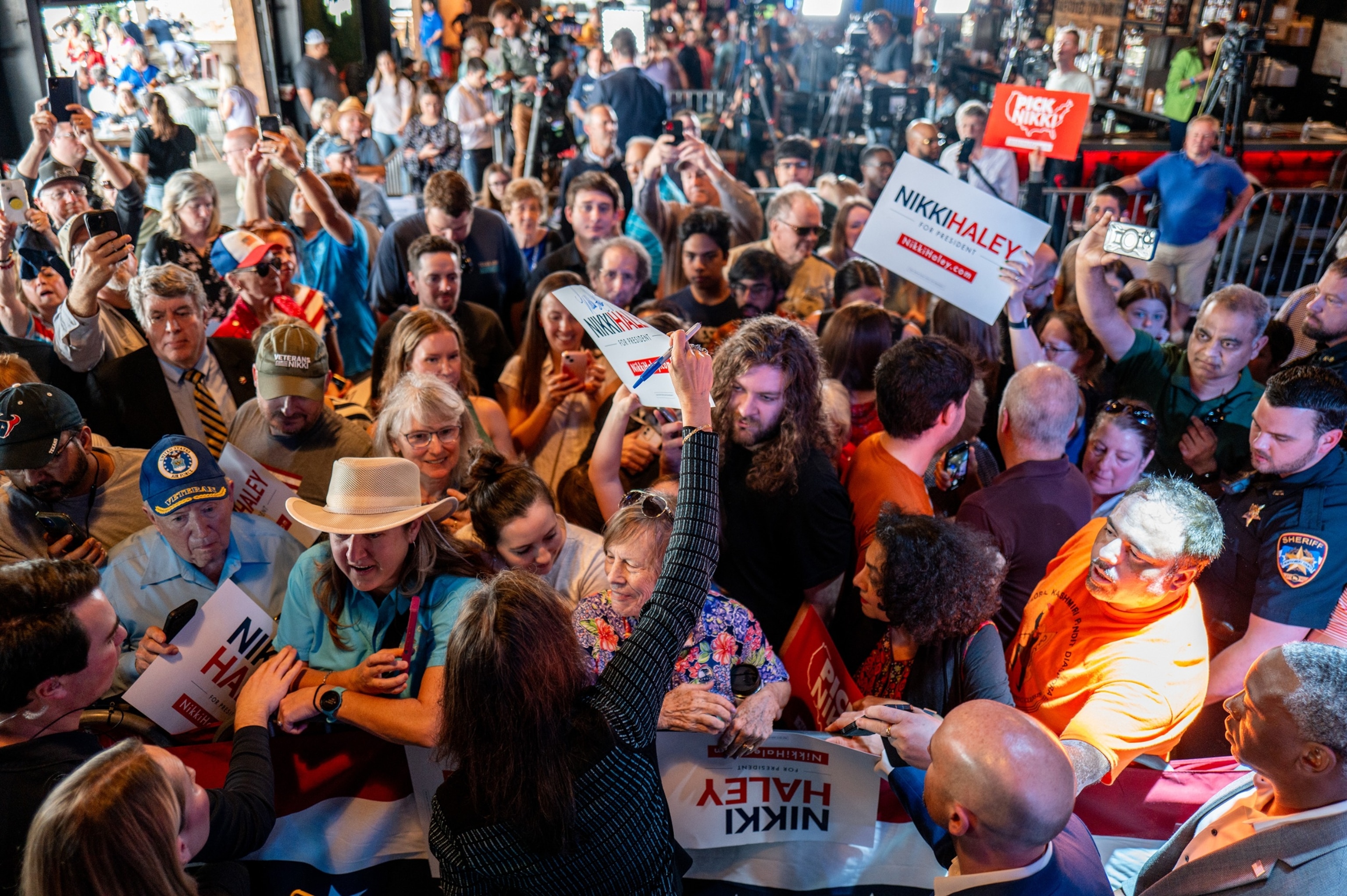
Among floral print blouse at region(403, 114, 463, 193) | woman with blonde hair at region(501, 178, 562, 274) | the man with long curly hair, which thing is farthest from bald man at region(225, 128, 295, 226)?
the man with long curly hair

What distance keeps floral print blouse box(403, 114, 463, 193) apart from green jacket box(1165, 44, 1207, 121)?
824cm

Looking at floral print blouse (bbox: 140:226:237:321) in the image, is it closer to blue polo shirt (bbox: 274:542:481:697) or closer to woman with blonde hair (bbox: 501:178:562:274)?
woman with blonde hair (bbox: 501:178:562:274)

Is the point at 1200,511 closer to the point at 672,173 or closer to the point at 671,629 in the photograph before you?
the point at 671,629

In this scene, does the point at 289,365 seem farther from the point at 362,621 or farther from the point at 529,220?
the point at 529,220

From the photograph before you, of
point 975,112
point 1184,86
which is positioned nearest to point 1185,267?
point 975,112

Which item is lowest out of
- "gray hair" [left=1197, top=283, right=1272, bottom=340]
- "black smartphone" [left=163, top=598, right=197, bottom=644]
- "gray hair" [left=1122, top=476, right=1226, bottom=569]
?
"black smartphone" [left=163, top=598, right=197, bottom=644]

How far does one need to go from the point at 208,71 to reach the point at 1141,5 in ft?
51.7

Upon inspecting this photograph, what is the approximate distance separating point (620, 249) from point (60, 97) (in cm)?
340

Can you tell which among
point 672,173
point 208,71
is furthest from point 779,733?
point 208,71

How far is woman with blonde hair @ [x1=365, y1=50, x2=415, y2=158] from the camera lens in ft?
33.3

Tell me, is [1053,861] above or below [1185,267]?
above

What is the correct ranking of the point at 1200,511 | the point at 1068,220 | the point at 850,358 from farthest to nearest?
the point at 1068,220 < the point at 850,358 < the point at 1200,511

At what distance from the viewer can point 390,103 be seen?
1019cm

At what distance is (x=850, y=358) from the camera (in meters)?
3.65
